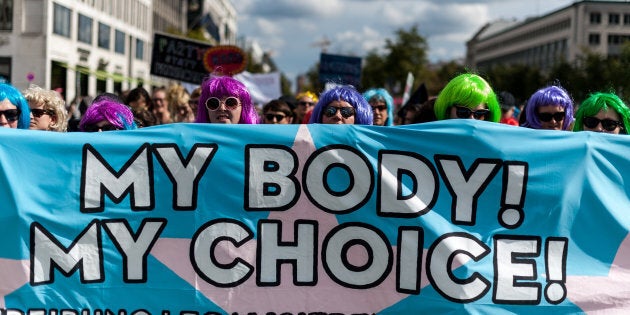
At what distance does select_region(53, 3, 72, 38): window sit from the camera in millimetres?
38062

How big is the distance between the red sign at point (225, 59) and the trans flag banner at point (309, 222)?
992 centimetres

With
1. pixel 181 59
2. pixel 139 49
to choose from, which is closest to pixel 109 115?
pixel 181 59

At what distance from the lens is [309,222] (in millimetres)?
3736

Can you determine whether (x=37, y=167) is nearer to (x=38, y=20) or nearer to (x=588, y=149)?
(x=588, y=149)

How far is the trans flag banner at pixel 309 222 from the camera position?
12.0 feet

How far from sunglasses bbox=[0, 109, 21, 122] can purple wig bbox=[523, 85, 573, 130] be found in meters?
2.96

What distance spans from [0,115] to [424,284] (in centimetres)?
235

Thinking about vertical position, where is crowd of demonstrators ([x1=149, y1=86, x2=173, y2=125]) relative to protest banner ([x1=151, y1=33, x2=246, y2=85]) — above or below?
below

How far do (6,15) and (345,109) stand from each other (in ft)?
113

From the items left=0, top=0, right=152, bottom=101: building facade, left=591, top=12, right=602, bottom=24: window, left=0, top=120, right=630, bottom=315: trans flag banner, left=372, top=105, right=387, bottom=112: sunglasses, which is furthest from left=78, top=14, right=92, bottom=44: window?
left=591, top=12, right=602, bottom=24: window

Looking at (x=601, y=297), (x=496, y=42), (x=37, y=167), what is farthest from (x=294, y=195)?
(x=496, y=42)

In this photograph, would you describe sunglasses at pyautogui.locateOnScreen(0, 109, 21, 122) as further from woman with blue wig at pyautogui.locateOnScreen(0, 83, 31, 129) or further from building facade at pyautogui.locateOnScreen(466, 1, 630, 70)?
building facade at pyautogui.locateOnScreen(466, 1, 630, 70)

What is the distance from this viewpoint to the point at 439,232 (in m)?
3.72

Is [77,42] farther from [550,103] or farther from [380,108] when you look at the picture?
[550,103]
